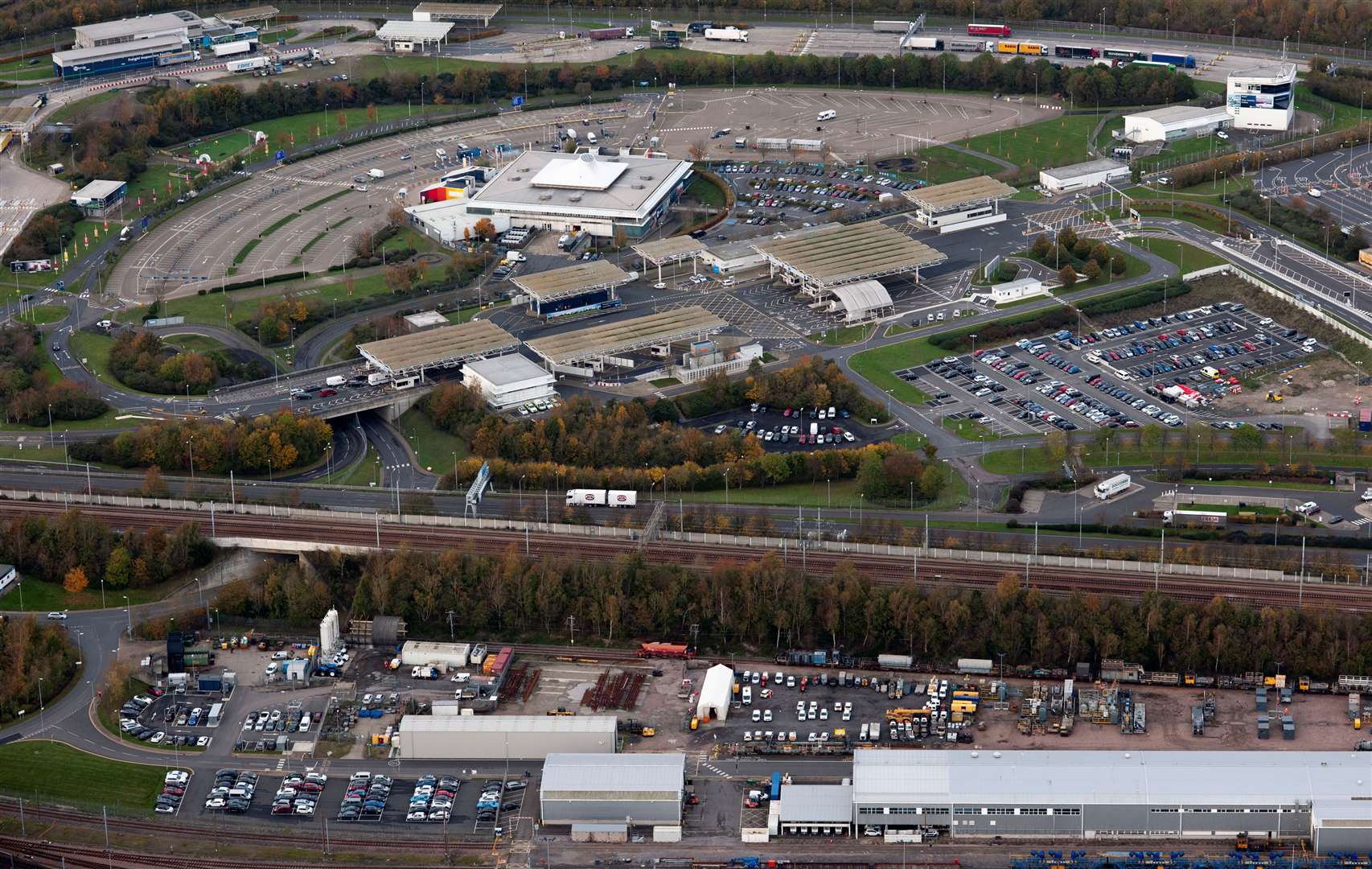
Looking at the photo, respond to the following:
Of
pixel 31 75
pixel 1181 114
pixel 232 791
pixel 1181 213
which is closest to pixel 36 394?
pixel 232 791

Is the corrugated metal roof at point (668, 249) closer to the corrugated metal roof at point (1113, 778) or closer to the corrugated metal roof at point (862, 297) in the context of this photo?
the corrugated metal roof at point (862, 297)

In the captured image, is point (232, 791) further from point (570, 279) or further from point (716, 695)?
point (570, 279)

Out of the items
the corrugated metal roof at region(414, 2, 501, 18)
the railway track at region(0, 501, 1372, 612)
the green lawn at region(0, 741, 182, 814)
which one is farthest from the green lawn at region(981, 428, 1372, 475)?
the corrugated metal roof at region(414, 2, 501, 18)

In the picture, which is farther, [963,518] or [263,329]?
[263,329]

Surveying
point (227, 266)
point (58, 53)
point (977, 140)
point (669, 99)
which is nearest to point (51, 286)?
point (227, 266)

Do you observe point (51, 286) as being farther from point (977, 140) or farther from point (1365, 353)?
point (1365, 353)

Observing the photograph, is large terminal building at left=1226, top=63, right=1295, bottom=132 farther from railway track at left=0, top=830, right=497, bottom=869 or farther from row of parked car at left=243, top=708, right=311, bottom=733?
railway track at left=0, top=830, right=497, bottom=869
